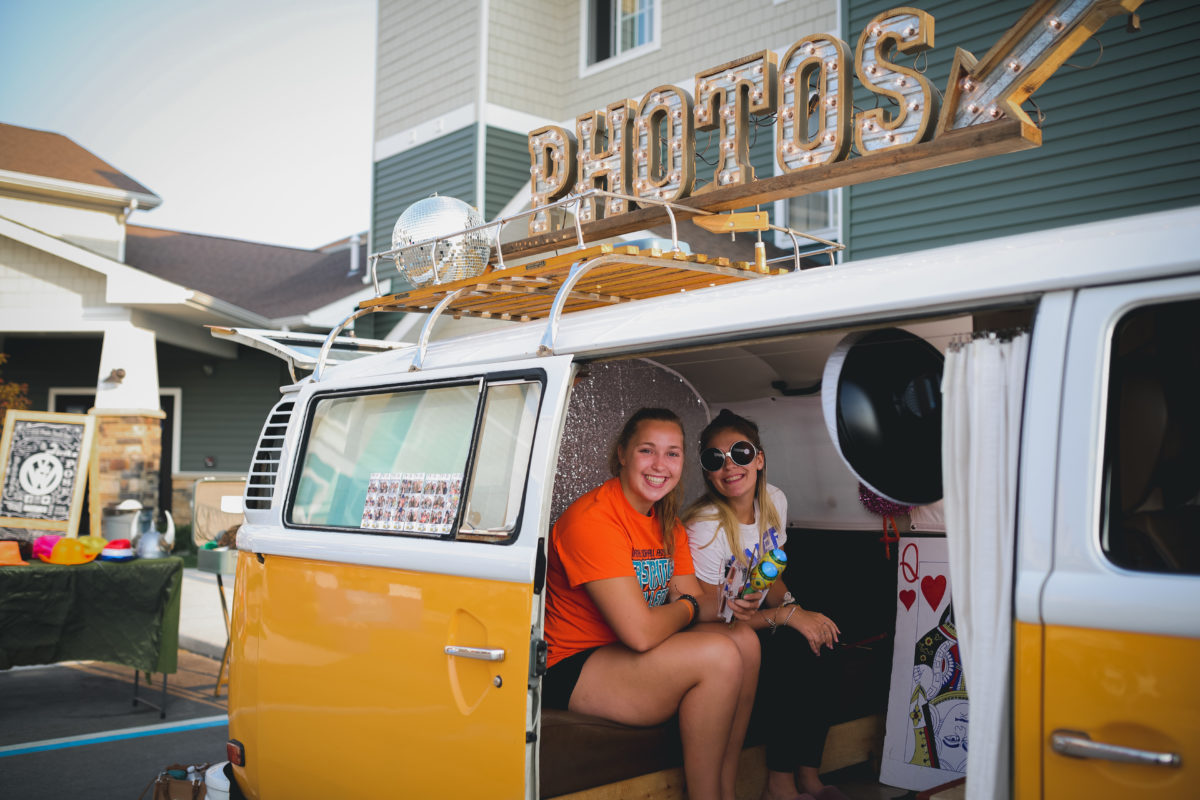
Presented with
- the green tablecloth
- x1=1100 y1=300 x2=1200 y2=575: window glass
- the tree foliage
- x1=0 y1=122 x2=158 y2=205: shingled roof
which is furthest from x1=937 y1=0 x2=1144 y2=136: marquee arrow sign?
the tree foliage

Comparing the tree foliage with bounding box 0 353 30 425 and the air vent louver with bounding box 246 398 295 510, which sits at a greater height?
the tree foliage with bounding box 0 353 30 425

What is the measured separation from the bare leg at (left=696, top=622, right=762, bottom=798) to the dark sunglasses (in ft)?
2.47

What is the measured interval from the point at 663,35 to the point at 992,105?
8.95 m

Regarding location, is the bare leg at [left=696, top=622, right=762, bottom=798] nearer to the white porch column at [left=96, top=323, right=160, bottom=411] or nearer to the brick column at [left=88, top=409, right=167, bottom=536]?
the brick column at [left=88, top=409, right=167, bottom=536]

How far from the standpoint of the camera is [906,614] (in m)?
4.28

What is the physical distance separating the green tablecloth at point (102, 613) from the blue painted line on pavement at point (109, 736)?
1.36 feet

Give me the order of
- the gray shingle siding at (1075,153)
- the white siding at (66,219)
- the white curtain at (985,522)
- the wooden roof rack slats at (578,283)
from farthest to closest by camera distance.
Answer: the white siding at (66,219) < the gray shingle siding at (1075,153) < the wooden roof rack slats at (578,283) < the white curtain at (985,522)

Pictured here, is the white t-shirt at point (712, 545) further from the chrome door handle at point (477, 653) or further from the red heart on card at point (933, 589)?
the chrome door handle at point (477, 653)

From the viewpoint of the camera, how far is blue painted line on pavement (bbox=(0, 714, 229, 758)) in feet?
19.7

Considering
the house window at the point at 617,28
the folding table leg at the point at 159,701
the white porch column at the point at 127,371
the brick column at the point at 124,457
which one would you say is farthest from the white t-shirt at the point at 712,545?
the white porch column at the point at 127,371

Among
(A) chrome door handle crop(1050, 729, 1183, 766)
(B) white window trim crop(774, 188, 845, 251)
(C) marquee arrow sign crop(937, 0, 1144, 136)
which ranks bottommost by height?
(A) chrome door handle crop(1050, 729, 1183, 766)

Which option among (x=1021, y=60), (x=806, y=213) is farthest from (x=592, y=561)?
(x=806, y=213)

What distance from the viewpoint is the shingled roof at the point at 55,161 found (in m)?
16.4

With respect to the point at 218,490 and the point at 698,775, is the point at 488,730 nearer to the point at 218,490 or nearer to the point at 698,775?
the point at 698,775
